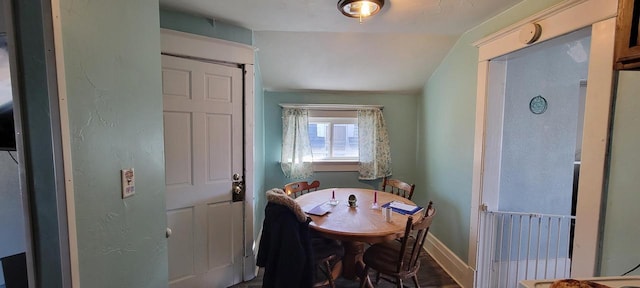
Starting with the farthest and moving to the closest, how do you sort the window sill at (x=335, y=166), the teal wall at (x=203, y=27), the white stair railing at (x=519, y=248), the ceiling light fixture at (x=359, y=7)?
1. the window sill at (x=335, y=166)
2. the white stair railing at (x=519, y=248)
3. the teal wall at (x=203, y=27)
4. the ceiling light fixture at (x=359, y=7)

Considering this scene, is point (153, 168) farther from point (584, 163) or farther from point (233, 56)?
point (584, 163)

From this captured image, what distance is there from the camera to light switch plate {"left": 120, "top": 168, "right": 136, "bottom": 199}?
3.28 feet

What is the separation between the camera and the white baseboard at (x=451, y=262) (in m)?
2.25

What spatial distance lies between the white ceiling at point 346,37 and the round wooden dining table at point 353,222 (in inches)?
53.3

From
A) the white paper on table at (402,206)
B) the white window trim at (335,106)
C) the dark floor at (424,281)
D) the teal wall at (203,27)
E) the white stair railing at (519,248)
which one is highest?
the teal wall at (203,27)

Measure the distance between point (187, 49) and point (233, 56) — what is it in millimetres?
337

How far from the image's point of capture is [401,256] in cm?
181

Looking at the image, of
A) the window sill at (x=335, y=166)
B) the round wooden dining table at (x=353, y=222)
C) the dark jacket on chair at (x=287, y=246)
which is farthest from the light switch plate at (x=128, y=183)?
the window sill at (x=335, y=166)

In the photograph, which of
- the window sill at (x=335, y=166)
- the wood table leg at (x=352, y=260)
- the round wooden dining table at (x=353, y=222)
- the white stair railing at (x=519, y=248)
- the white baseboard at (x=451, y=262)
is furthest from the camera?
the window sill at (x=335, y=166)

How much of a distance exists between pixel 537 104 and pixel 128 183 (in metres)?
2.79

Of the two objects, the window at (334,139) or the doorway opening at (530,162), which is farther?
the window at (334,139)

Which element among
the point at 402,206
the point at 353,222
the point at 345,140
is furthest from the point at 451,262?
the point at 345,140

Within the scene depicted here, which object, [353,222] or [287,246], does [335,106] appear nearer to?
[353,222]

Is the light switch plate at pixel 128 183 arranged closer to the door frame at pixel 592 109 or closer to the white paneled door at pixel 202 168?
the white paneled door at pixel 202 168
